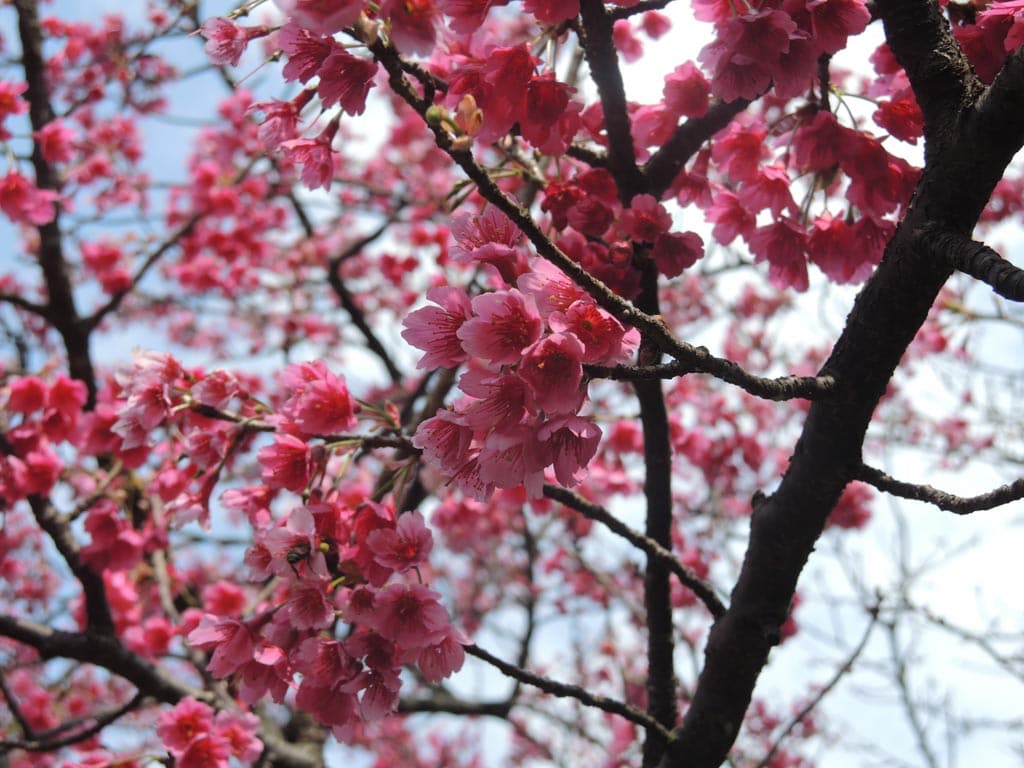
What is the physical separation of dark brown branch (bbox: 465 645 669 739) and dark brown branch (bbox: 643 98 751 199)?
4.14 feet

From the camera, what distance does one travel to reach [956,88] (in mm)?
1366

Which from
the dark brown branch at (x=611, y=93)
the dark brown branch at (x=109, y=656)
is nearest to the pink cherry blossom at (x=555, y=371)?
the dark brown branch at (x=611, y=93)

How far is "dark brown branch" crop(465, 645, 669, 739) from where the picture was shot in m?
1.69

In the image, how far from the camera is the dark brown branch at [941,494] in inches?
46.6

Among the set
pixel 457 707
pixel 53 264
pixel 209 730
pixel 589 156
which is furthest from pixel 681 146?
pixel 53 264

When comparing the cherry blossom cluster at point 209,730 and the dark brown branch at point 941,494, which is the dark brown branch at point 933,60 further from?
the cherry blossom cluster at point 209,730

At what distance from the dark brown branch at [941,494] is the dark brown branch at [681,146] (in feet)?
3.07

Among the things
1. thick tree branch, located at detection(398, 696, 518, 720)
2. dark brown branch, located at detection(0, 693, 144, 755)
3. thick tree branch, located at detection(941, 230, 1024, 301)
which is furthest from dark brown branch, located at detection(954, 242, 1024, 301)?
thick tree branch, located at detection(398, 696, 518, 720)

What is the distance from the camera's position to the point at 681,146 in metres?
2.01

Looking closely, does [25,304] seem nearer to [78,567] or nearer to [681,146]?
[78,567]

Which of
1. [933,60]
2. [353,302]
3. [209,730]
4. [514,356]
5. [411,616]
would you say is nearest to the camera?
[514,356]

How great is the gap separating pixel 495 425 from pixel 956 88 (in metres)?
1.06

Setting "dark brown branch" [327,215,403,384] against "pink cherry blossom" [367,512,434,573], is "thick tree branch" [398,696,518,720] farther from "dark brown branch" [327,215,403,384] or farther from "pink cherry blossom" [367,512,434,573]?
"pink cherry blossom" [367,512,434,573]

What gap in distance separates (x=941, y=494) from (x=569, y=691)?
0.94m
